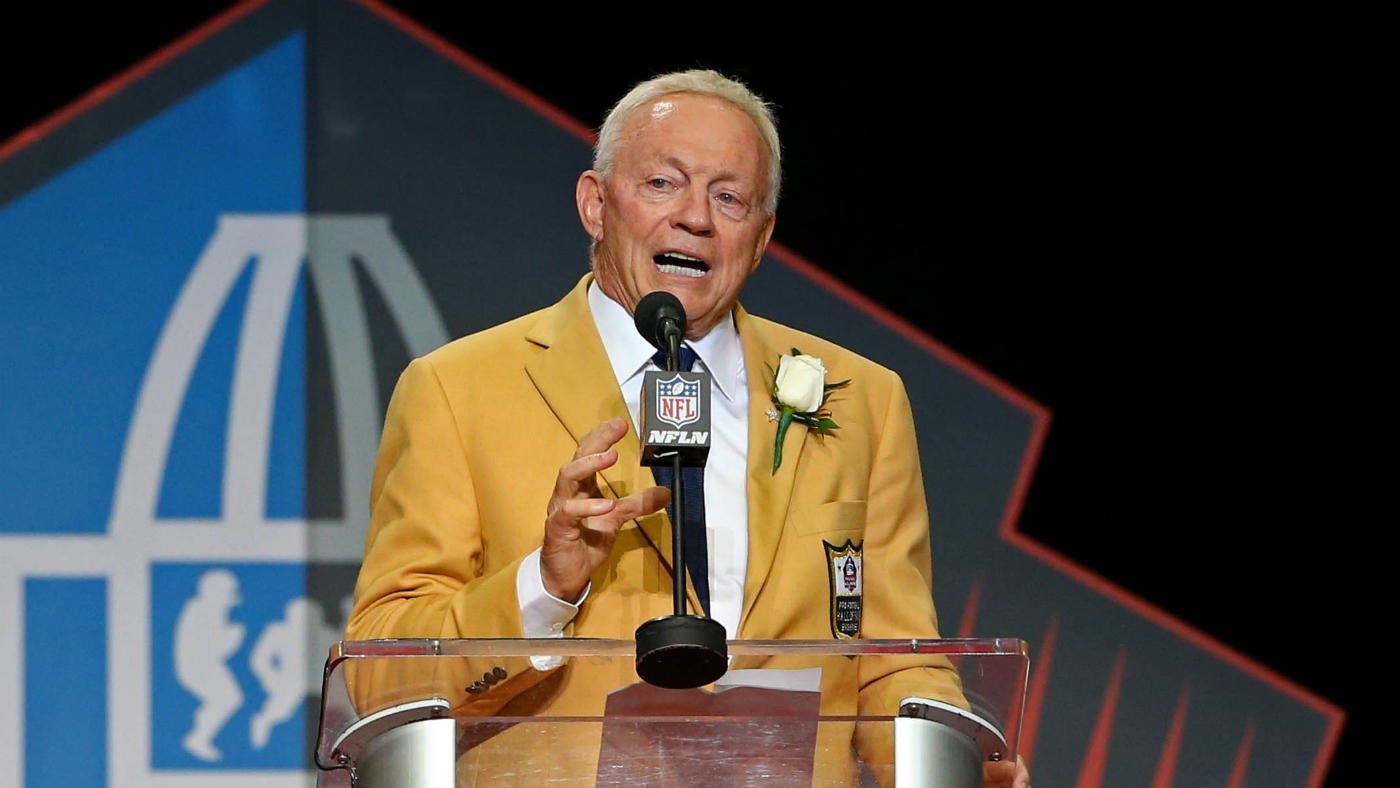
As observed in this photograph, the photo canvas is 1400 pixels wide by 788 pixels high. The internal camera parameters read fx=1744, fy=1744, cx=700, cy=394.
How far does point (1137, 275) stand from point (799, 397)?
1.50 metres

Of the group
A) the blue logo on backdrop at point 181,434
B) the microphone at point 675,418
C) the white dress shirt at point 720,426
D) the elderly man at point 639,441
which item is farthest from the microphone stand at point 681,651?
the blue logo on backdrop at point 181,434

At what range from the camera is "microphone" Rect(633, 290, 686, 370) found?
1.72 m

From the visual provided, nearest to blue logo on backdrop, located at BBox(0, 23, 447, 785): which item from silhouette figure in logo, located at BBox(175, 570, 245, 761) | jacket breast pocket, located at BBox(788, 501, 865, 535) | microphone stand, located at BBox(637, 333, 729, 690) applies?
silhouette figure in logo, located at BBox(175, 570, 245, 761)

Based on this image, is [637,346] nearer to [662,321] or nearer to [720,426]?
[720,426]

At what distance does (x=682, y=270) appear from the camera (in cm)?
234

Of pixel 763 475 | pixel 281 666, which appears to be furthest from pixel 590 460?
pixel 281 666

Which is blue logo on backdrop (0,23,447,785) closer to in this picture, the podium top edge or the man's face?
the man's face

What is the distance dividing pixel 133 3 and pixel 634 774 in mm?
2524

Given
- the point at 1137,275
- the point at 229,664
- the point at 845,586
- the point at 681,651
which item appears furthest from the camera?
the point at 1137,275

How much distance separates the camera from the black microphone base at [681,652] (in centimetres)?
142

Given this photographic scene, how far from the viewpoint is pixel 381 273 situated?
3496 mm

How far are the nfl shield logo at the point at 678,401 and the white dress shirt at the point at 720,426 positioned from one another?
0.52 metres

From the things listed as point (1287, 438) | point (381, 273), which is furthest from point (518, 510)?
point (1287, 438)

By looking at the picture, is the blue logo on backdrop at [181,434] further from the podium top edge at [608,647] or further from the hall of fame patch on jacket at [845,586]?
the podium top edge at [608,647]
